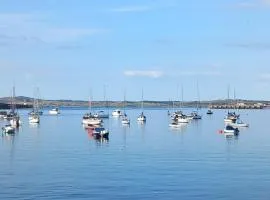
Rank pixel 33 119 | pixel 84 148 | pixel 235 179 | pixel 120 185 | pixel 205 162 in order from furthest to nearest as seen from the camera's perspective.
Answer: pixel 33 119
pixel 84 148
pixel 205 162
pixel 235 179
pixel 120 185

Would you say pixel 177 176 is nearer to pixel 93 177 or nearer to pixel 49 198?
pixel 93 177

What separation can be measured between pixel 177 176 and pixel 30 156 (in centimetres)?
2727

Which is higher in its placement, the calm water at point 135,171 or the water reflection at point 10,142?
the water reflection at point 10,142

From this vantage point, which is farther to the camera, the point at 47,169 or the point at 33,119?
the point at 33,119

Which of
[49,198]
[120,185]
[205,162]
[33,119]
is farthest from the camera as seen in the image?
[33,119]

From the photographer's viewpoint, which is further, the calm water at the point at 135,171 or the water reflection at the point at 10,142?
the water reflection at the point at 10,142

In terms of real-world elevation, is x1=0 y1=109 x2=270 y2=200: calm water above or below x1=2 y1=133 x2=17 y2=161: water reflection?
below

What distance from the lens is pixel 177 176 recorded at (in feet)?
191

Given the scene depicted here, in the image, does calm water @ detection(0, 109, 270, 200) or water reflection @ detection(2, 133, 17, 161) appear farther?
water reflection @ detection(2, 133, 17, 161)

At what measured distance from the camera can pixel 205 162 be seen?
71.2 meters

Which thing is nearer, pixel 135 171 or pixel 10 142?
pixel 135 171

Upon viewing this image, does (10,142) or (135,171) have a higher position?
(10,142)

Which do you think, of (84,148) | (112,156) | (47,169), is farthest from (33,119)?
(47,169)

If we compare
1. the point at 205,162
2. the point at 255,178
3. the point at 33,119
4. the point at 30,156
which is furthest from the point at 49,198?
the point at 33,119
